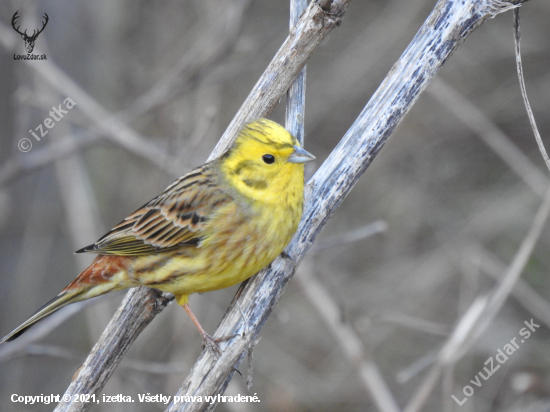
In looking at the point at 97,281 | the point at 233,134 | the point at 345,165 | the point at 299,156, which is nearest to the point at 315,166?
the point at 233,134

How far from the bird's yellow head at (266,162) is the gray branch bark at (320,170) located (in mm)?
119

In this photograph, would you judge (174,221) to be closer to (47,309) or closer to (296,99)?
(47,309)

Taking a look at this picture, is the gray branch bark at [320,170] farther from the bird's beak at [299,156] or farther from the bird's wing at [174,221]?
the bird's wing at [174,221]

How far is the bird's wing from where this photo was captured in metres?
3.54

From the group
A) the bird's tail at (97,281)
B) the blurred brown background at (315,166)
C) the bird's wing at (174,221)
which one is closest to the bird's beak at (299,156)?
the bird's wing at (174,221)

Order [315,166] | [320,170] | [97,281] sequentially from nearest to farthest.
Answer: [320,170]
[97,281]
[315,166]

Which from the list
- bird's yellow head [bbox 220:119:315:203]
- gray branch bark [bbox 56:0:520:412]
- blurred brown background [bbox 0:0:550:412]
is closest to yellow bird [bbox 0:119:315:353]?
A: bird's yellow head [bbox 220:119:315:203]

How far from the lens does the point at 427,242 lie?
7.34 meters

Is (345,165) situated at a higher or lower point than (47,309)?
higher

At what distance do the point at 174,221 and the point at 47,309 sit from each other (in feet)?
2.91

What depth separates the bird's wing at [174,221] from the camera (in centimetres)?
354

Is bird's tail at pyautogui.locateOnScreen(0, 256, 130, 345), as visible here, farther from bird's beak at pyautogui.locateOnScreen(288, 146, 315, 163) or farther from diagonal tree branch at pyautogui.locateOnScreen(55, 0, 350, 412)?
bird's beak at pyautogui.locateOnScreen(288, 146, 315, 163)

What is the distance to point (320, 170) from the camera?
10.3ft

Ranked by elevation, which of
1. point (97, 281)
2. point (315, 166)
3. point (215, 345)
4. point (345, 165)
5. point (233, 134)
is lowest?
point (215, 345)
